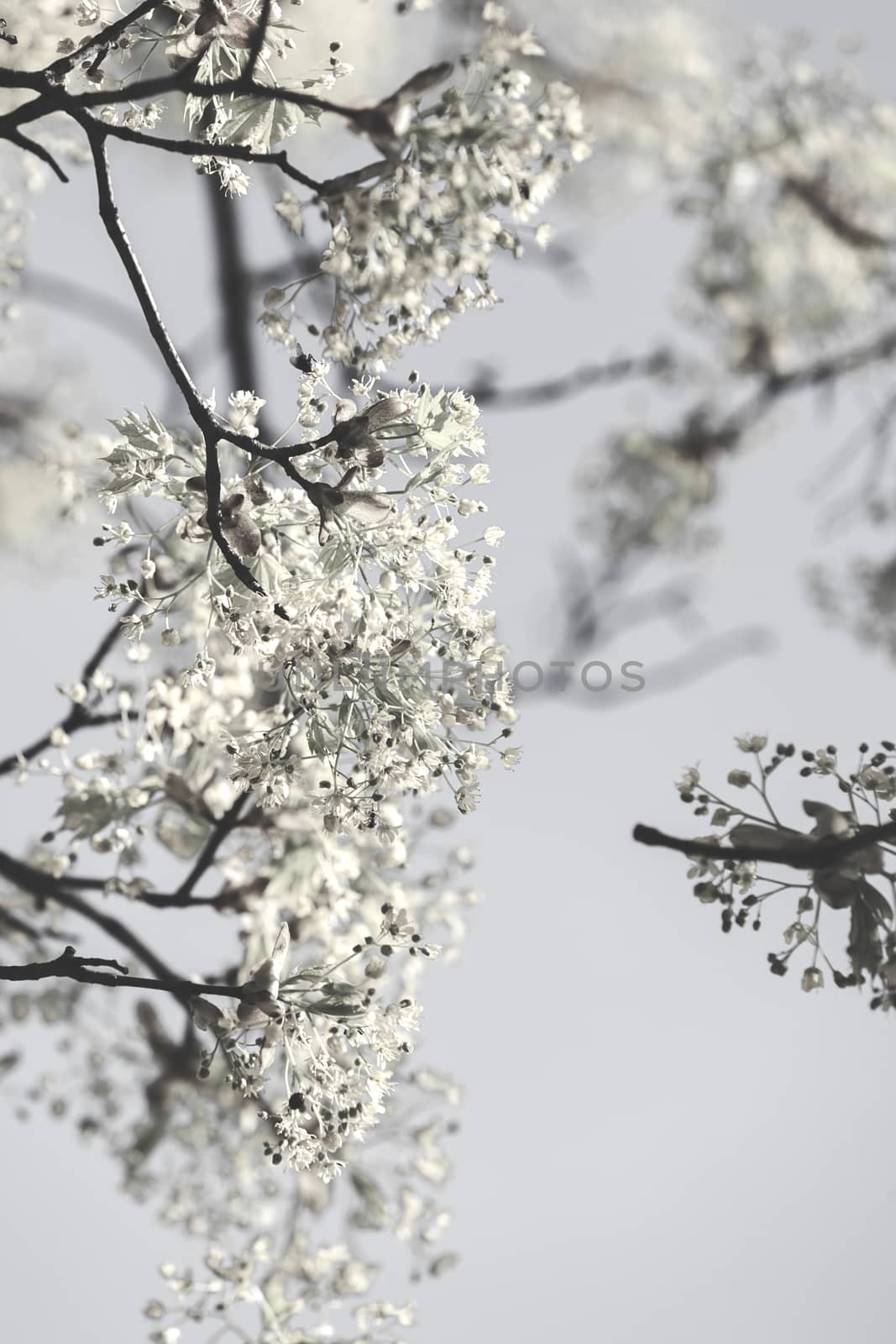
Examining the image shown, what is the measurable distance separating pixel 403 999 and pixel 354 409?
872 millimetres

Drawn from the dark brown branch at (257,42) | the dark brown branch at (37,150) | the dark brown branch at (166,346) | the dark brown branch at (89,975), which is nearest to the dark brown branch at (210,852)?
the dark brown branch at (89,975)

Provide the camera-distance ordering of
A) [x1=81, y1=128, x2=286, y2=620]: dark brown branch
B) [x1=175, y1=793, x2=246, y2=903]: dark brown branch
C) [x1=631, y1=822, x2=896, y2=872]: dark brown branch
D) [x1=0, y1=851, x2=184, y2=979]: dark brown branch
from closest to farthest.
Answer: [x1=631, y1=822, x2=896, y2=872]: dark brown branch
[x1=81, y1=128, x2=286, y2=620]: dark brown branch
[x1=175, y1=793, x2=246, y2=903]: dark brown branch
[x1=0, y1=851, x2=184, y2=979]: dark brown branch

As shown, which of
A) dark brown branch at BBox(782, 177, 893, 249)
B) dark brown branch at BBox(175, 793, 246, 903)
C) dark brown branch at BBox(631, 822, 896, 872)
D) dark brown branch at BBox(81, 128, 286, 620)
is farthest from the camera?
→ dark brown branch at BBox(782, 177, 893, 249)

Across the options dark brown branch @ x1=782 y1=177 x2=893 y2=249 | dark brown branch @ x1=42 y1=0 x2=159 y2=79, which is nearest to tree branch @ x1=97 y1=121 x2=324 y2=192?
dark brown branch @ x1=42 y1=0 x2=159 y2=79

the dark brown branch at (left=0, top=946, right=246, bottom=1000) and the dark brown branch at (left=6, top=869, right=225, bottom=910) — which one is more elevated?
the dark brown branch at (left=6, top=869, right=225, bottom=910)

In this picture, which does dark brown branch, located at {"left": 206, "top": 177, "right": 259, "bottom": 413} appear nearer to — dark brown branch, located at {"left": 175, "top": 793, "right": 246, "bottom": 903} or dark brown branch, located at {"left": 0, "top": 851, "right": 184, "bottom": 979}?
dark brown branch, located at {"left": 175, "top": 793, "right": 246, "bottom": 903}

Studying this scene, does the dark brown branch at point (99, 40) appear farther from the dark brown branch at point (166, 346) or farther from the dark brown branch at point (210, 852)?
the dark brown branch at point (210, 852)

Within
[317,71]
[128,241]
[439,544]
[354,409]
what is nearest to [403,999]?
[439,544]

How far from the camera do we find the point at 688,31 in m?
4.01

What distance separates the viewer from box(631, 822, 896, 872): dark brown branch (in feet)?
3.81

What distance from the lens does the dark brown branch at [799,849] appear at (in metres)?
1.16

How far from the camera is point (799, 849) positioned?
1401 mm

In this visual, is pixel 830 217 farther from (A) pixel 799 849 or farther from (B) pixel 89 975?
(B) pixel 89 975

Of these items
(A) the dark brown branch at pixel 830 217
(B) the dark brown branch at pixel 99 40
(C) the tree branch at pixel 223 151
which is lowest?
(C) the tree branch at pixel 223 151
